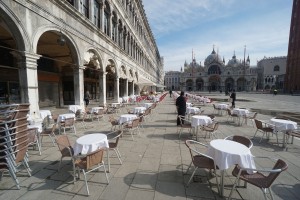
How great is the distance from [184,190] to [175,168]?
2.91ft

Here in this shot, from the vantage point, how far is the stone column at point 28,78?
6.77m

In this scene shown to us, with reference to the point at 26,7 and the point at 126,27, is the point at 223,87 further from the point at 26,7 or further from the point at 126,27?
the point at 26,7

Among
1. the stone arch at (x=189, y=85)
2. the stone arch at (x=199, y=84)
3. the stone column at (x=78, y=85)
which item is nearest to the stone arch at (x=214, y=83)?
the stone arch at (x=199, y=84)

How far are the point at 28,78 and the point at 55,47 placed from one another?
6.07m

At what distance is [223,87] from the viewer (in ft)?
314

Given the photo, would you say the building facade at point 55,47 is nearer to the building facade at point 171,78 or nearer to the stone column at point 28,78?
the stone column at point 28,78

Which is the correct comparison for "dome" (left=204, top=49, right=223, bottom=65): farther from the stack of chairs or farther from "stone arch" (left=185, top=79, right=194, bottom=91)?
the stack of chairs

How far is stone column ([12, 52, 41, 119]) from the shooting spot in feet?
22.2

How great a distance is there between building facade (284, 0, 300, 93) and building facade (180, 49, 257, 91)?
3623 centimetres

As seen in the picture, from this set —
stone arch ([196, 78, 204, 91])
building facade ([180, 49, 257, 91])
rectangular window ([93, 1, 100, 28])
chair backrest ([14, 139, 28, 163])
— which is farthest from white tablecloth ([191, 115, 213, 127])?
stone arch ([196, 78, 204, 91])

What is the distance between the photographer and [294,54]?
49.8 m

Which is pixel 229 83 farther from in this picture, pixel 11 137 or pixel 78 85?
pixel 11 137

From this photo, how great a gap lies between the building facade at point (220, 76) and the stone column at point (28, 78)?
8715 cm

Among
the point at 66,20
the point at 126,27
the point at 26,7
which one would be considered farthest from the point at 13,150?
the point at 126,27
